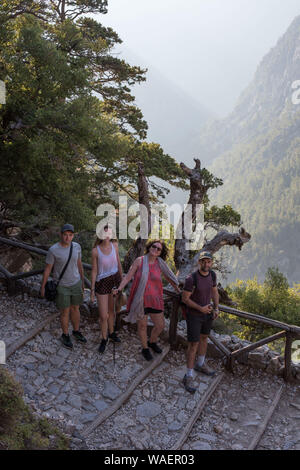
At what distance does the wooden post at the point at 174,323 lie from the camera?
601cm

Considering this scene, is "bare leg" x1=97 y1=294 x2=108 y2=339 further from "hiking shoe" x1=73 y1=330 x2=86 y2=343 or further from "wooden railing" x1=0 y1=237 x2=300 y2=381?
"wooden railing" x1=0 y1=237 x2=300 y2=381

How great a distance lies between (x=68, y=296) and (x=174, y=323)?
5.71 feet

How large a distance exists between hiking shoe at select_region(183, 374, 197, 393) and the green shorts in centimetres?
184

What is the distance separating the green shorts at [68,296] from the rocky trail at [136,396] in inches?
29.7

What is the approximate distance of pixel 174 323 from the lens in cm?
603

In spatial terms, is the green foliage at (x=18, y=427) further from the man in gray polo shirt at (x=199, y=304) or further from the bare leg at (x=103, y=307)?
the man in gray polo shirt at (x=199, y=304)

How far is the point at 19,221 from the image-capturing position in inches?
416

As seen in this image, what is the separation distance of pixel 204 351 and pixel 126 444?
190 cm

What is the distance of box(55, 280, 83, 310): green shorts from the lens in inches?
209

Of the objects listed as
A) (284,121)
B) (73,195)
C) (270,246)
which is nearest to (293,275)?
(270,246)

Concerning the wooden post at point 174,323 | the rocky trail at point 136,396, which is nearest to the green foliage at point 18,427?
the rocky trail at point 136,396

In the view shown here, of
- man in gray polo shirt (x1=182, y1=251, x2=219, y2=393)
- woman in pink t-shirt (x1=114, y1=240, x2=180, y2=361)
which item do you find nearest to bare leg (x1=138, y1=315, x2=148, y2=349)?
woman in pink t-shirt (x1=114, y1=240, x2=180, y2=361)

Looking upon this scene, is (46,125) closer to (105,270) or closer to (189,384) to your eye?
(105,270)
